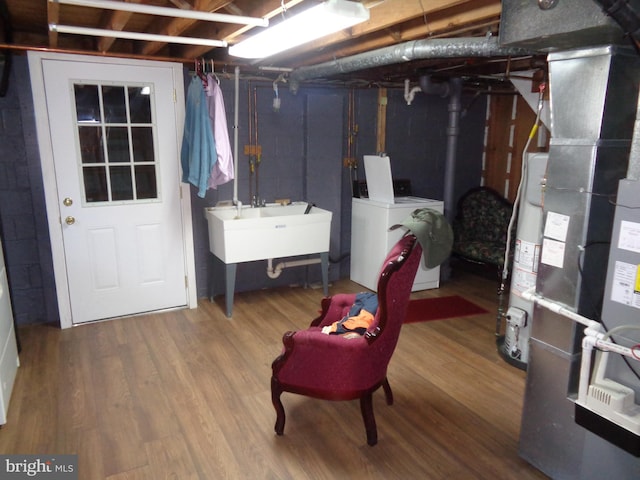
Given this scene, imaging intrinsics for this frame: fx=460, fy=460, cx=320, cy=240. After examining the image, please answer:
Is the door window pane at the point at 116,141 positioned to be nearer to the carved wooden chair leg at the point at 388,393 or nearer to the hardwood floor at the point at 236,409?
the hardwood floor at the point at 236,409

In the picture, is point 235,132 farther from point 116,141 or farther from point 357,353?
point 357,353

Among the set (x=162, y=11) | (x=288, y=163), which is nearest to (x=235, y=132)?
(x=288, y=163)

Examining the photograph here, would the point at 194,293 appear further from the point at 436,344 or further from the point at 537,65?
the point at 537,65

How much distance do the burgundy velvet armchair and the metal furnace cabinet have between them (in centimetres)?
205

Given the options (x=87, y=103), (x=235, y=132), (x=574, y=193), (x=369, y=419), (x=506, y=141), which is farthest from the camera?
(x=506, y=141)

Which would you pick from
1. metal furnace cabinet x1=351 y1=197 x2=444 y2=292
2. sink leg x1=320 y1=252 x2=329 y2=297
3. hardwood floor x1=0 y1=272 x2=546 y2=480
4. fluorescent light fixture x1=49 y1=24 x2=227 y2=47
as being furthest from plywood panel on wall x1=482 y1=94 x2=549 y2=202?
fluorescent light fixture x1=49 y1=24 x2=227 y2=47

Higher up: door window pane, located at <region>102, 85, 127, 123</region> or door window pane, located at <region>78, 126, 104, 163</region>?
door window pane, located at <region>102, 85, 127, 123</region>

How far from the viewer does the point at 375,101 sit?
4.83 meters

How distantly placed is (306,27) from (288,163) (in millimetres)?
2336

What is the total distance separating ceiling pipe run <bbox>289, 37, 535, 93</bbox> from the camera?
2.58 metres

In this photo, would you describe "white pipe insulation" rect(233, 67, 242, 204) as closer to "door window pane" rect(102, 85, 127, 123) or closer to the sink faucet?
the sink faucet

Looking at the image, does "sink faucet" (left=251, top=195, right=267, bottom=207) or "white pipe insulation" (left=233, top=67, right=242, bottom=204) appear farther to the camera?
"sink faucet" (left=251, top=195, right=267, bottom=207)

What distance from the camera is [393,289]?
213 centimetres

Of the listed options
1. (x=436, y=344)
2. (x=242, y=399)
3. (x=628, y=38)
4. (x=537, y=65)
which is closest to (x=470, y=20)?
(x=628, y=38)
